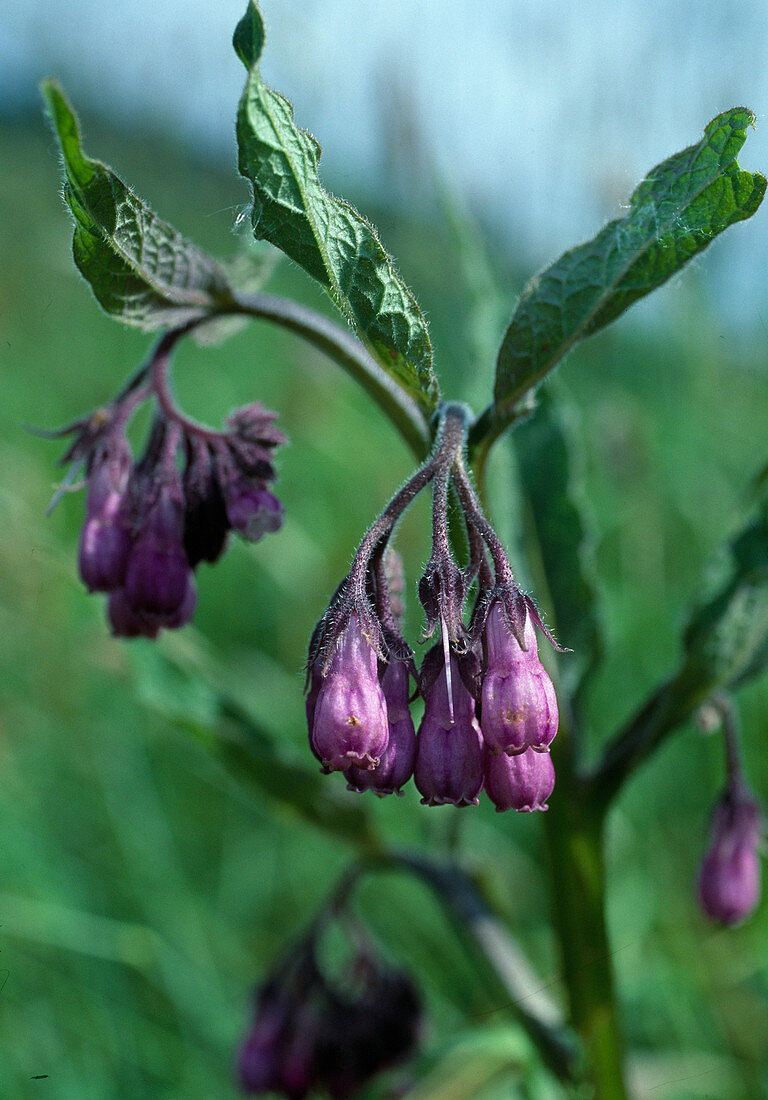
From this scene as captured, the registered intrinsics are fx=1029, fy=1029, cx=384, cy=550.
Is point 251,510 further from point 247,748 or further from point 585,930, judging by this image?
point 585,930

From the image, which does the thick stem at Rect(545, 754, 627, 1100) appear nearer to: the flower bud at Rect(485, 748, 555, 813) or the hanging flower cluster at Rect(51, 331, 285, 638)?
the flower bud at Rect(485, 748, 555, 813)

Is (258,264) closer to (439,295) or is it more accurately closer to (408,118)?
(408,118)

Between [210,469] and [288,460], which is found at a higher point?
[288,460]

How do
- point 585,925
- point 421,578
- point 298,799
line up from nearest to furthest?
1. point 421,578
2. point 585,925
3. point 298,799

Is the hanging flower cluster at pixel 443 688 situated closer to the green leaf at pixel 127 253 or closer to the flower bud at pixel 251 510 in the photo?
the flower bud at pixel 251 510

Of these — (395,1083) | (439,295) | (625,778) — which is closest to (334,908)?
(395,1083)

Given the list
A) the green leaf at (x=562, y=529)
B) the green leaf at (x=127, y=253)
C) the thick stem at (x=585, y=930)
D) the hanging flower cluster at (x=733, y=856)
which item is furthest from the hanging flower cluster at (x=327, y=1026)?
the green leaf at (x=127, y=253)

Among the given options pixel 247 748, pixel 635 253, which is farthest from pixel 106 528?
pixel 635 253
